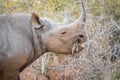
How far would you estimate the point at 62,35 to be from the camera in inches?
172

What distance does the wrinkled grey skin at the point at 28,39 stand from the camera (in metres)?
4.21

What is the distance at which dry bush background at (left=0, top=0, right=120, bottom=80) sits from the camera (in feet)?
19.0

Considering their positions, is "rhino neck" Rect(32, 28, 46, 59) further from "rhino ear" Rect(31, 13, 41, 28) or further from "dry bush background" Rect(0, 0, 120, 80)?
"dry bush background" Rect(0, 0, 120, 80)

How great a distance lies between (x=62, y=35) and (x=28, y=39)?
1.38 ft

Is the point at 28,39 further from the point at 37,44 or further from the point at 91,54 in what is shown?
the point at 91,54

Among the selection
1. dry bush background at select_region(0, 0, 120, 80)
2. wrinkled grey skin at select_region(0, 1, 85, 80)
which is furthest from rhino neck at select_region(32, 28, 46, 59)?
dry bush background at select_region(0, 0, 120, 80)

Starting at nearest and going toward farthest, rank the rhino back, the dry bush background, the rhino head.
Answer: the rhino back < the rhino head < the dry bush background

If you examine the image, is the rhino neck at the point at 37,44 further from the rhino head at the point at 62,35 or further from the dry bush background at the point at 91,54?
the dry bush background at the point at 91,54

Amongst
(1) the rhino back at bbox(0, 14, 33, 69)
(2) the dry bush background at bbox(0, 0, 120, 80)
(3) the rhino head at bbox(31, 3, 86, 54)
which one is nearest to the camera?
(1) the rhino back at bbox(0, 14, 33, 69)

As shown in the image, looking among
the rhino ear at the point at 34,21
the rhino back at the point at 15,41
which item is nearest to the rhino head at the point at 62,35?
the rhino ear at the point at 34,21

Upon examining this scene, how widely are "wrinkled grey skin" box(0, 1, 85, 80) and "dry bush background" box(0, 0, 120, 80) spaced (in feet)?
3.58

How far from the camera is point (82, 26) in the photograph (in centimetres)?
437

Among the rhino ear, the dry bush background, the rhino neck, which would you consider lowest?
the dry bush background

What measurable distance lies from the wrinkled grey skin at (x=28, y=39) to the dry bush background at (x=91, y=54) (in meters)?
1.09
